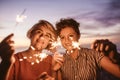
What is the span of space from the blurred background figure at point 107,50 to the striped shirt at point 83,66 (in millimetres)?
116

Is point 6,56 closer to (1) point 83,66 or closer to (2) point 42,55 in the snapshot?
(2) point 42,55

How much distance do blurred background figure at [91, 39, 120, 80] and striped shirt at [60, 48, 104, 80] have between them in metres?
0.12

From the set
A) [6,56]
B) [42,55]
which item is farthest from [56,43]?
[6,56]

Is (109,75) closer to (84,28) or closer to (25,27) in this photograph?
(84,28)

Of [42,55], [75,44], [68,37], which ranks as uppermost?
[68,37]

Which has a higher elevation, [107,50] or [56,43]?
[56,43]

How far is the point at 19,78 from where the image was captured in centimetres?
387

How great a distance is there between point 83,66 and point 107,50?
1.45 feet

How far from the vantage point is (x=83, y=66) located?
12.7ft

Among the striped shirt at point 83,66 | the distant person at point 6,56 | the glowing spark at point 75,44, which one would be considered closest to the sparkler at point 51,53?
the glowing spark at point 75,44

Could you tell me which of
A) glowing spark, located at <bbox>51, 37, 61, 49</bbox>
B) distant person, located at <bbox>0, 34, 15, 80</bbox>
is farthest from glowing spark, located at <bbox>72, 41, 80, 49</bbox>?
distant person, located at <bbox>0, 34, 15, 80</bbox>

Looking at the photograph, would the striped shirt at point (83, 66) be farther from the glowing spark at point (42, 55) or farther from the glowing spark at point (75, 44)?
the glowing spark at point (42, 55)

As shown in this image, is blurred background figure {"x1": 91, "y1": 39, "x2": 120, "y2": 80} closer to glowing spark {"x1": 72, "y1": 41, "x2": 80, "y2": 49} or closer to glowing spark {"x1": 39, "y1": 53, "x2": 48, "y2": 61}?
glowing spark {"x1": 72, "y1": 41, "x2": 80, "y2": 49}

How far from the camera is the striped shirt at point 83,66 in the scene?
3812mm
